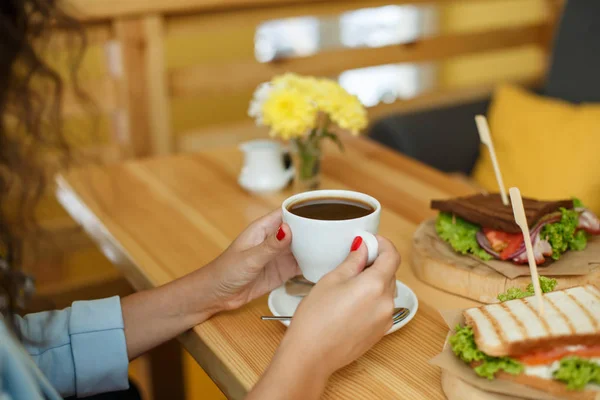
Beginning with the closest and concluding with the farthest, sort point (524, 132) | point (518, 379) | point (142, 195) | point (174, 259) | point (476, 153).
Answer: point (518, 379) → point (174, 259) → point (142, 195) → point (524, 132) → point (476, 153)

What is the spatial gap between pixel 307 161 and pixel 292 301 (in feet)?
1.61

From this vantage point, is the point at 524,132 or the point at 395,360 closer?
the point at 395,360

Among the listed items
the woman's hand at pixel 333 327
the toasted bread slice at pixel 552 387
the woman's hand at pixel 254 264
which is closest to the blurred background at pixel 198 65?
the woman's hand at pixel 254 264

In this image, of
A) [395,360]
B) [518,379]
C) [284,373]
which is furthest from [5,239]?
[518,379]

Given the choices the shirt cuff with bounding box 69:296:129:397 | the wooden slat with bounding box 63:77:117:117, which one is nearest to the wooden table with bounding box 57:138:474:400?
the shirt cuff with bounding box 69:296:129:397

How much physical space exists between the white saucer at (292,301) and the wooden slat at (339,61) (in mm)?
1610

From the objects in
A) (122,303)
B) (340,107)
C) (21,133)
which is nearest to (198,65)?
→ (340,107)

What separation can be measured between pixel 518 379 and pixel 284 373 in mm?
257

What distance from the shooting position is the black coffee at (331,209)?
93 centimetres

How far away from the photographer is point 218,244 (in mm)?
1238

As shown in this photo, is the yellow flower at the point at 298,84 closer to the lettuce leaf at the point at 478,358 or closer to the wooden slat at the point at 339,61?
the lettuce leaf at the point at 478,358

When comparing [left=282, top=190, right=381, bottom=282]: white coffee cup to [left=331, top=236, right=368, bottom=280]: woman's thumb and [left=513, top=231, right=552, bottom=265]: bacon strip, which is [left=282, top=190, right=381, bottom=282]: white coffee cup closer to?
[left=331, top=236, right=368, bottom=280]: woman's thumb

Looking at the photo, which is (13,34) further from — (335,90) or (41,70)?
(335,90)

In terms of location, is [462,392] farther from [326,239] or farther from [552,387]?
[326,239]
